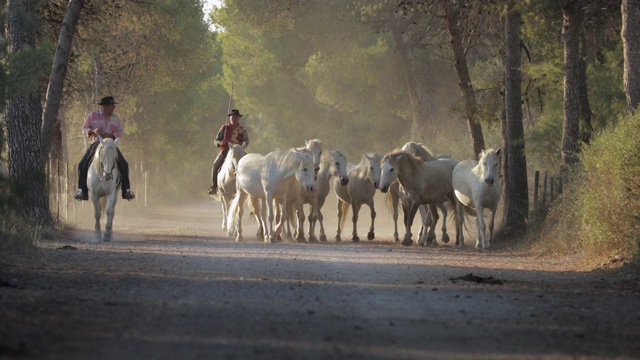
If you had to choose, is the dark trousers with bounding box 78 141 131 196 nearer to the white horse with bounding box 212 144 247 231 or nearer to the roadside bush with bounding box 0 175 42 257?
the roadside bush with bounding box 0 175 42 257

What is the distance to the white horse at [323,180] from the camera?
2553 cm

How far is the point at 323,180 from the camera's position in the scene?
27406 millimetres

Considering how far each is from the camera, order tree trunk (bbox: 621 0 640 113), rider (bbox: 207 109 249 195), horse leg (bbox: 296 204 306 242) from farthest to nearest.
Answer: rider (bbox: 207 109 249 195) < horse leg (bbox: 296 204 306 242) < tree trunk (bbox: 621 0 640 113)

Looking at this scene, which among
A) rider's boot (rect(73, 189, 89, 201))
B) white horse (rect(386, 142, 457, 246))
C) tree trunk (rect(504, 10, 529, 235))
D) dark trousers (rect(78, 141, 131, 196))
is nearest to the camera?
dark trousers (rect(78, 141, 131, 196))

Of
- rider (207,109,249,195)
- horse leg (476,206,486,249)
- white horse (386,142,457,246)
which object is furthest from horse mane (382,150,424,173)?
rider (207,109,249,195)

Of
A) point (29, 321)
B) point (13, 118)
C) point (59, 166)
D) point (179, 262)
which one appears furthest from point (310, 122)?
point (29, 321)

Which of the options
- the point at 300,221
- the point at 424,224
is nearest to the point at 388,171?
the point at 424,224

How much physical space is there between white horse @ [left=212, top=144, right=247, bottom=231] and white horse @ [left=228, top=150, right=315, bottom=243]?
0.64 meters

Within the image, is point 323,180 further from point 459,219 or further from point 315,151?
point 459,219

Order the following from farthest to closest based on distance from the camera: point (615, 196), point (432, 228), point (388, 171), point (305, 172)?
point (432, 228), point (388, 171), point (305, 172), point (615, 196)

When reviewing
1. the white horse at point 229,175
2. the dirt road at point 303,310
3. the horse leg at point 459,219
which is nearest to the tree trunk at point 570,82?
the horse leg at point 459,219

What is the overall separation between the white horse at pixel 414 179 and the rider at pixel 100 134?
20.3 ft

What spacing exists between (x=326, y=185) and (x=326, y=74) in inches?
959

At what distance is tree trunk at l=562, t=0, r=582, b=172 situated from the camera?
22125 mm
